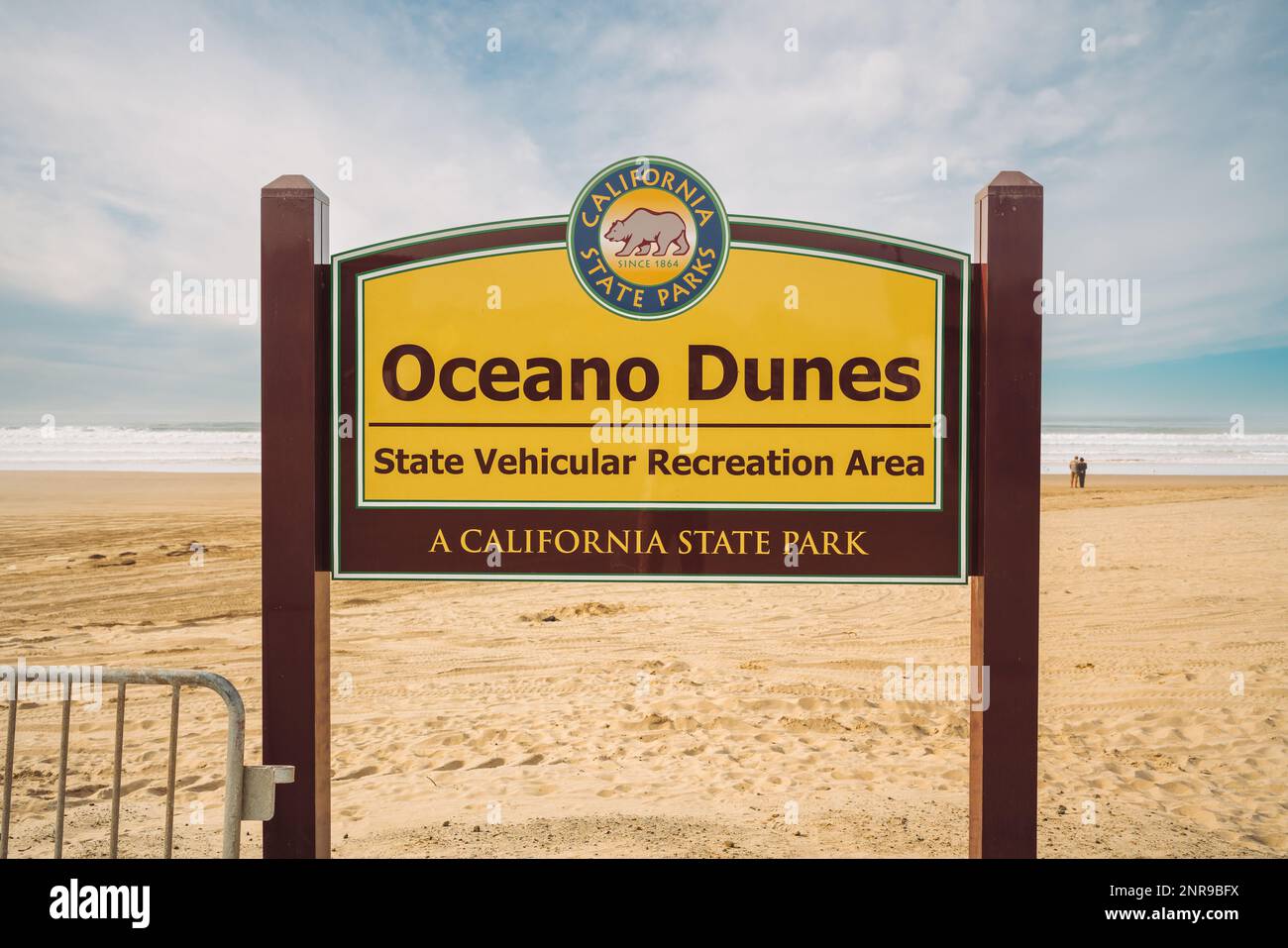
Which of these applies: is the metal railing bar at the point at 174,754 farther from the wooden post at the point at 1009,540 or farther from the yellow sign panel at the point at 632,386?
the wooden post at the point at 1009,540

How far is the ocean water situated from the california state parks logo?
112ft

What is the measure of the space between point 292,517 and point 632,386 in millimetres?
1776

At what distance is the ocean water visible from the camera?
3547cm

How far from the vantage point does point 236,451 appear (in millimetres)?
39938

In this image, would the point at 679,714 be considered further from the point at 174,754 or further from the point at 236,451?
the point at 236,451

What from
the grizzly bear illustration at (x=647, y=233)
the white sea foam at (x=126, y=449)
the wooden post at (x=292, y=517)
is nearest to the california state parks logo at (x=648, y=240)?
the grizzly bear illustration at (x=647, y=233)

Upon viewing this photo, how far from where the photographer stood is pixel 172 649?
849 cm

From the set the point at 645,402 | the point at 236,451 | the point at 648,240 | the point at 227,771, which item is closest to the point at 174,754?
the point at 227,771

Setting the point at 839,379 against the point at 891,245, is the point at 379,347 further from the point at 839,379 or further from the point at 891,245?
the point at 891,245

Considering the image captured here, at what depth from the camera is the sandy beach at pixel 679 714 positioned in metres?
4.57

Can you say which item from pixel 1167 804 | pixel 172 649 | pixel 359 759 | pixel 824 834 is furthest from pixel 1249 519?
pixel 172 649

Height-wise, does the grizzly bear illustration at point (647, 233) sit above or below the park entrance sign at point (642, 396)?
above

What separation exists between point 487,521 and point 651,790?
259cm

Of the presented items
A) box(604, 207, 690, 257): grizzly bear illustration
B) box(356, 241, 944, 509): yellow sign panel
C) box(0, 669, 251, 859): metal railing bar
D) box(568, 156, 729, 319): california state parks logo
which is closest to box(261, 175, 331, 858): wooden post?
box(356, 241, 944, 509): yellow sign panel
